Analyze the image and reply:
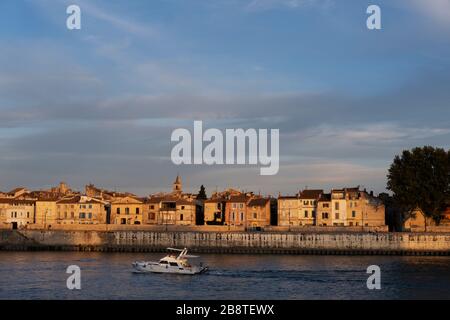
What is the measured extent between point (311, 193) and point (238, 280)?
5444 cm

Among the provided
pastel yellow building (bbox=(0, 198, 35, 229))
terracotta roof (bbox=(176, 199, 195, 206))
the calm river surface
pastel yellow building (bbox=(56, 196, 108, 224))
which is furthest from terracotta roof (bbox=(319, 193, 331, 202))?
pastel yellow building (bbox=(0, 198, 35, 229))

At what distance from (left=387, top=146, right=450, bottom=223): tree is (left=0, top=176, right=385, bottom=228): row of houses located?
717 cm

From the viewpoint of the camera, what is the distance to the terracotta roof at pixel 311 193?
10956cm

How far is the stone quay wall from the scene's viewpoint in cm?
9244

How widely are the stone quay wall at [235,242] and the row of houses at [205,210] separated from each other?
8382 millimetres

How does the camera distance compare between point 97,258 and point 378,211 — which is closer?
point 97,258

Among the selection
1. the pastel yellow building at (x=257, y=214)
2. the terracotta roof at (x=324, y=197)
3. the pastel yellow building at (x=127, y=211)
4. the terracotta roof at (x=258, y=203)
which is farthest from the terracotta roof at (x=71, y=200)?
the terracotta roof at (x=324, y=197)

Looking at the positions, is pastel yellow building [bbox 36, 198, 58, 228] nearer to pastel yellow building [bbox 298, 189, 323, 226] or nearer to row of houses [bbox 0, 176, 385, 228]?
row of houses [bbox 0, 176, 385, 228]

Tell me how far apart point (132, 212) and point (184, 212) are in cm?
859

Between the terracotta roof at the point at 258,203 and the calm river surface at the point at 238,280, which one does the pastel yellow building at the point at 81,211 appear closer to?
the terracotta roof at the point at 258,203
